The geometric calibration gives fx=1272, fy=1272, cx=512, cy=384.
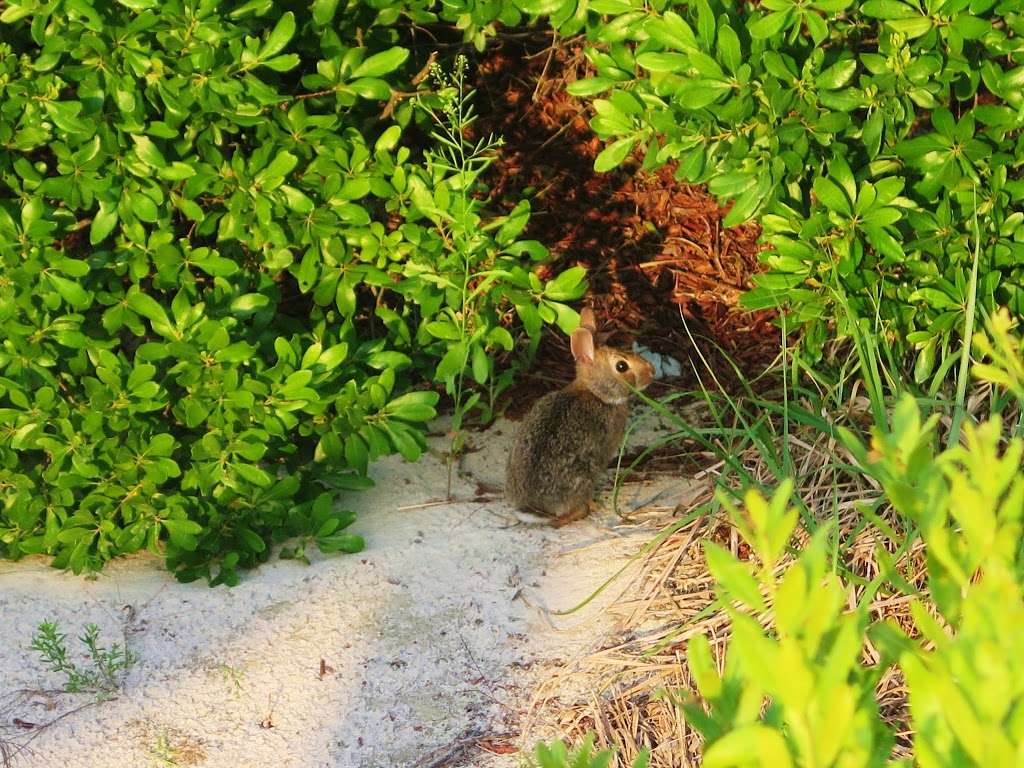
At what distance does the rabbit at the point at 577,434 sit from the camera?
15.4 ft

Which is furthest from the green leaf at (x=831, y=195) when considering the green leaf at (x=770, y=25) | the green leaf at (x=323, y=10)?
the green leaf at (x=323, y=10)

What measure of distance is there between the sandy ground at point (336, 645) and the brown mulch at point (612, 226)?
142cm

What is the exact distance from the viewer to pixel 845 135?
425cm

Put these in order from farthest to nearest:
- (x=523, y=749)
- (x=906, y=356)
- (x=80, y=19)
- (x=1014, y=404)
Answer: (x=906, y=356), (x=1014, y=404), (x=80, y=19), (x=523, y=749)

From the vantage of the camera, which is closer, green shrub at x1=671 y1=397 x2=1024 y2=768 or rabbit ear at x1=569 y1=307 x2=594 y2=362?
green shrub at x1=671 y1=397 x2=1024 y2=768

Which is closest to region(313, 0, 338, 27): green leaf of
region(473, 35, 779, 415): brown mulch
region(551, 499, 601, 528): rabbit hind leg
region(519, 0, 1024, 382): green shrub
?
region(519, 0, 1024, 382): green shrub

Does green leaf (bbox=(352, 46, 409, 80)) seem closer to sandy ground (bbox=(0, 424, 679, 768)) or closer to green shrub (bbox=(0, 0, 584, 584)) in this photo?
green shrub (bbox=(0, 0, 584, 584))

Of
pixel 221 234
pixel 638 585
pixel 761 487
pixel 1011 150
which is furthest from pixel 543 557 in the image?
pixel 1011 150

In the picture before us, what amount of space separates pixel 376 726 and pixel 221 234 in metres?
1.79

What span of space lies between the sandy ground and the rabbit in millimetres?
109

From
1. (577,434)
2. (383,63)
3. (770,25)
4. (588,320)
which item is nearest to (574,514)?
(577,434)

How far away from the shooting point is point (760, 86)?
406 cm

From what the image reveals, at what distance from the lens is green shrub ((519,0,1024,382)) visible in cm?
392

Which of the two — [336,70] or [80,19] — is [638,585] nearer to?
[336,70]
